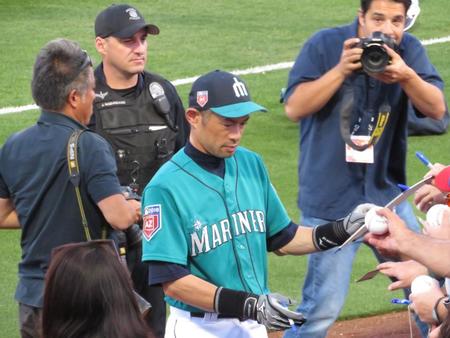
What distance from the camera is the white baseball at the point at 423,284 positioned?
5.01 m

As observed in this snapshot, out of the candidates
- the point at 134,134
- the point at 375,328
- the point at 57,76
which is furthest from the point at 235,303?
the point at 375,328

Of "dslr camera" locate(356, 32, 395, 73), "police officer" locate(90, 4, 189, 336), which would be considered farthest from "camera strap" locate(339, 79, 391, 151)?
"police officer" locate(90, 4, 189, 336)

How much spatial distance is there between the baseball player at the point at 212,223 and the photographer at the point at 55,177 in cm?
37

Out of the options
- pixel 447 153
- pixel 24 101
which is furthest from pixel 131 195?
pixel 24 101

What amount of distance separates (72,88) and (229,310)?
53.1 inches

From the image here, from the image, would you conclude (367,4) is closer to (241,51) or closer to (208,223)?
(208,223)

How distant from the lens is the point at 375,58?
238 inches

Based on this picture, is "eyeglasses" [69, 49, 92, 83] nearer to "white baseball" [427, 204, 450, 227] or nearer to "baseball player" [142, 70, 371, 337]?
"baseball player" [142, 70, 371, 337]

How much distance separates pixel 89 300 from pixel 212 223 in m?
1.44

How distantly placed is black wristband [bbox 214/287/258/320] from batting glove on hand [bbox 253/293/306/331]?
0.12ft

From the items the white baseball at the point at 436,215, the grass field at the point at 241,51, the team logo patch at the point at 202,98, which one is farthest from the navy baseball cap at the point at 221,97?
the grass field at the point at 241,51

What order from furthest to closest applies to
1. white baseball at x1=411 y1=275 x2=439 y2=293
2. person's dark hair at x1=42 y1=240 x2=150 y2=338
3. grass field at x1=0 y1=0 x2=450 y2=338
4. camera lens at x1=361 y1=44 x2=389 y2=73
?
grass field at x1=0 y1=0 x2=450 y2=338
camera lens at x1=361 y1=44 x2=389 y2=73
white baseball at x1=411 y1=275 x2=439 y2=293
person's dark hair at x1=42 y1=240 x2=150 y2=338

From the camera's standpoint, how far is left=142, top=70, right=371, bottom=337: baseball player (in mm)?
5043

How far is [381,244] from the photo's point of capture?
17.2 ft
